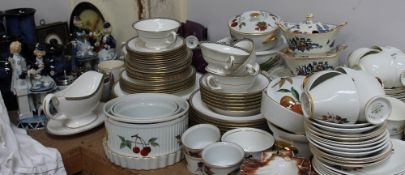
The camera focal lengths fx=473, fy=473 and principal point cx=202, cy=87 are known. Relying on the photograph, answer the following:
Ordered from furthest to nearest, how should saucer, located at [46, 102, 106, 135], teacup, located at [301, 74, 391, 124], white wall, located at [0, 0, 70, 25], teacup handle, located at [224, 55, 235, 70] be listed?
white wall, located at [0, 0, 70, 25] < saucer, located at [46, 102, 106, 135] < teacup handle, located at [224, 55, 235, 70] < teacup, located at [301, 74, 391, 124]

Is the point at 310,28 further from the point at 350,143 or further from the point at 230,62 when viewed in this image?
the point at 350,143

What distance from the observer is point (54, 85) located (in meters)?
1.29

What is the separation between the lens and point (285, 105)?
35.0 inches

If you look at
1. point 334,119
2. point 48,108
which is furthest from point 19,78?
point 334,119

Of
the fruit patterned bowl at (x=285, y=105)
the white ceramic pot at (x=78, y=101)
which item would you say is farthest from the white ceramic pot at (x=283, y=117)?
the white ceramic pot at (x=78, y=101)

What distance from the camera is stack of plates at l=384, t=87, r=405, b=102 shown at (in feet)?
3.30

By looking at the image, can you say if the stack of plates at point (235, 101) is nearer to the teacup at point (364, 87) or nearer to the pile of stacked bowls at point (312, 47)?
the pile of stacked bowls at point (312, 47)

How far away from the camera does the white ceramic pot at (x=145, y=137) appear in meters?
1.01

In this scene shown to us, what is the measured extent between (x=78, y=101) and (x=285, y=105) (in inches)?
21.2

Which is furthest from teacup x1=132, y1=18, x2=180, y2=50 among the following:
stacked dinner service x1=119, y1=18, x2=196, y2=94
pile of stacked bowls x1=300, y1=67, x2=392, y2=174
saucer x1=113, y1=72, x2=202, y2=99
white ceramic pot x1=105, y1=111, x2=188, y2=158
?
pile of stacked bowls x1=300, y1=67, x2=392, y2=174

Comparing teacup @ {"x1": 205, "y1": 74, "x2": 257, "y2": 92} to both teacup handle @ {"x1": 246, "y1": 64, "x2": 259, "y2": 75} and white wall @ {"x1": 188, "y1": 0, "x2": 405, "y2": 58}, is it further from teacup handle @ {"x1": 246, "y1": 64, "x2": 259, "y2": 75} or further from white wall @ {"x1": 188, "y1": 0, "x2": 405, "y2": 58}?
white wall @ {"x1": 188, "y1": 0, "x2": 405, "y2": 58}

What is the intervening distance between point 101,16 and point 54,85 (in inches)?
15.6

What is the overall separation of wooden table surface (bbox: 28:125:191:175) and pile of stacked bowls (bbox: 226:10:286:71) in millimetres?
346

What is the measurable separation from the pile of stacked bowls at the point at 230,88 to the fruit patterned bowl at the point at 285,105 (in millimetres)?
96
